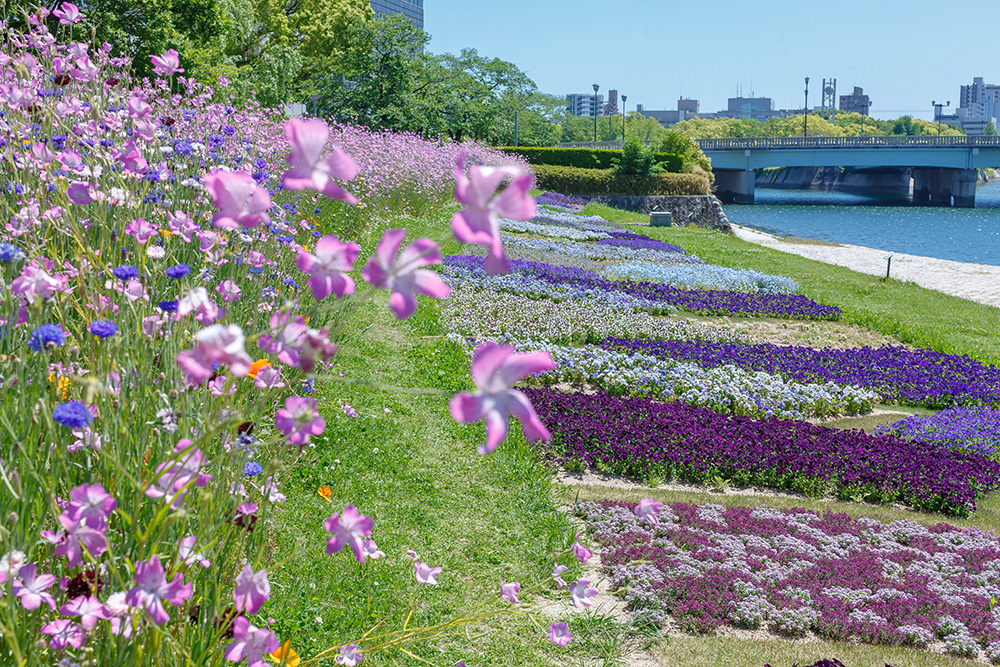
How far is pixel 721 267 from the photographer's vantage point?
49.7 feet

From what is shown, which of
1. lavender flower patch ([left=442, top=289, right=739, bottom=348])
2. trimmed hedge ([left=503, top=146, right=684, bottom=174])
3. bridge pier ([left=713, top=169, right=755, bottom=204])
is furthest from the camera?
bridge pier ([left=713, top=169, right=755, bottom=204])

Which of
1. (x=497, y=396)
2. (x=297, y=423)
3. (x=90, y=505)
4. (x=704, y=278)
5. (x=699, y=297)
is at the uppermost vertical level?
(x=497, y=396)

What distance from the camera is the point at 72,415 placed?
113cm

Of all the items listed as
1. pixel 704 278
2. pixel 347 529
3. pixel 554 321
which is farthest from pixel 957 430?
pixel 704 278

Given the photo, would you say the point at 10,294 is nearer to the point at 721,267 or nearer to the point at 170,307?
the point at 170,307

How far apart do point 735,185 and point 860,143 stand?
32.6 ft

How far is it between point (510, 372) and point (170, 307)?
938mm

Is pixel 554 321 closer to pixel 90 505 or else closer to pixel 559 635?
pixel 559 635

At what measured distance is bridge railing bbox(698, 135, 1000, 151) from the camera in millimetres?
58281

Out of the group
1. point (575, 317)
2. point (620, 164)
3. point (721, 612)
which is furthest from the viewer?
point (620, 164)

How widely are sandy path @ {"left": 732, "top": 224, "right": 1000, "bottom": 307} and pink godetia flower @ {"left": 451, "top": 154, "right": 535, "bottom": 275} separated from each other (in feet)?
50.3

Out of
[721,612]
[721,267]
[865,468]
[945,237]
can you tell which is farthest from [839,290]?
[945,237]

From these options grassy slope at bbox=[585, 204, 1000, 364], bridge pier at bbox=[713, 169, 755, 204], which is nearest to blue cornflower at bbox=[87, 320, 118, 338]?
grassy slope at bbox=[585, 204, 1000, 364]

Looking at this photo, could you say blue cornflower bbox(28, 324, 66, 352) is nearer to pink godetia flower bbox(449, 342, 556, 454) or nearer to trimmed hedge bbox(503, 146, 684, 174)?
pink godetia flower bbox(449, 342, 556, 454)
